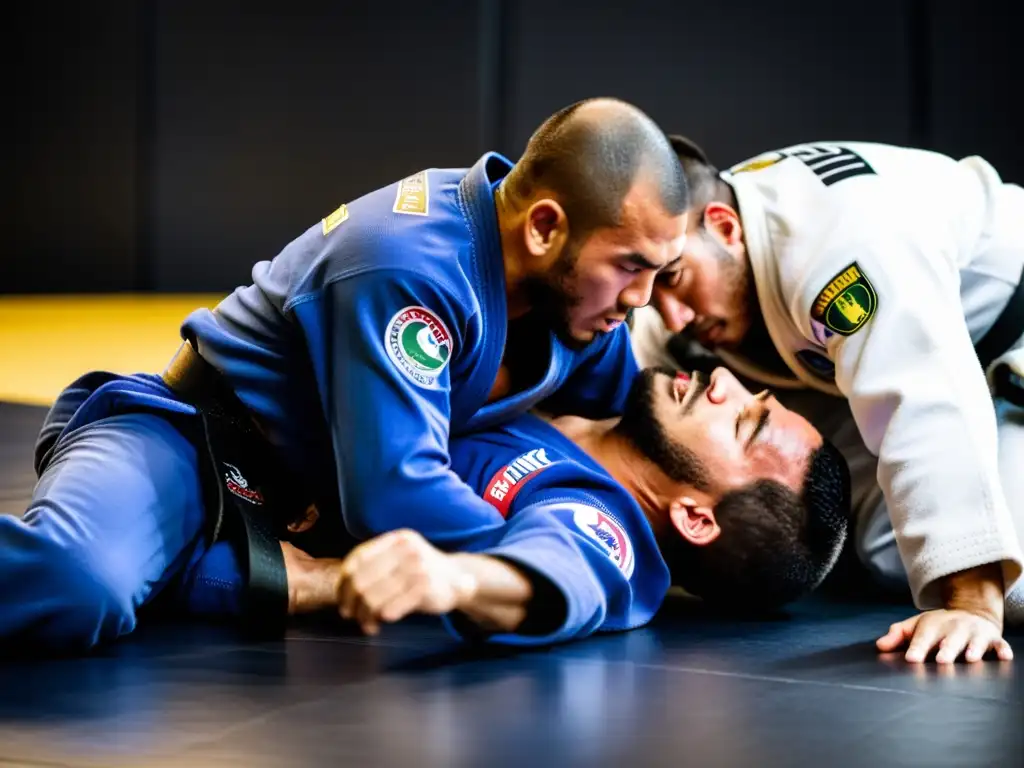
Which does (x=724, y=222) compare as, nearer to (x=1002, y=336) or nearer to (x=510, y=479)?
(x=1002, y=336)

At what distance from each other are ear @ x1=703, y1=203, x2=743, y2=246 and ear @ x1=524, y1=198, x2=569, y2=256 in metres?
0.65

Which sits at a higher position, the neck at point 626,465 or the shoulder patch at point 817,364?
the shoulder patch at point 817,364

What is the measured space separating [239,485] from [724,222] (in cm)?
114

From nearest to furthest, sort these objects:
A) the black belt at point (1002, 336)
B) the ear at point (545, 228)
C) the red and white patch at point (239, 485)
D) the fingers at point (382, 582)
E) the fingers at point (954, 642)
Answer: the fingers at point (382, 582) → the fingers at point (954, 642) → the ear at point (545, 228) → the red and white patch at point (239, 485) → the black belt at point (1002, 336)

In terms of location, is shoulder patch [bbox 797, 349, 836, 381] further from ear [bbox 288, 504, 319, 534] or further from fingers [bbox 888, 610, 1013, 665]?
ear [bbox 288, 504, 319, 534]

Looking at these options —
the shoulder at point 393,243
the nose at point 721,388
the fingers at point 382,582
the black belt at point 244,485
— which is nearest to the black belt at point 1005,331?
the nose at point 721,388

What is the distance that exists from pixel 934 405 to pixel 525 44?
16.0ft

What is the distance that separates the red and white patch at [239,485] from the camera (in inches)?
95.3

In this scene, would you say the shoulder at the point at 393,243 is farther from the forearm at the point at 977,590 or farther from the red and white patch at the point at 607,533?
the forearm at the point at 977,590

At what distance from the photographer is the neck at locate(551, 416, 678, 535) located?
101 inches

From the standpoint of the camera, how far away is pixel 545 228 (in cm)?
233

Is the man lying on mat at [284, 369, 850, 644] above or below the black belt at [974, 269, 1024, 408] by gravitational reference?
below

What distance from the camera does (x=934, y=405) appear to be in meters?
2.30

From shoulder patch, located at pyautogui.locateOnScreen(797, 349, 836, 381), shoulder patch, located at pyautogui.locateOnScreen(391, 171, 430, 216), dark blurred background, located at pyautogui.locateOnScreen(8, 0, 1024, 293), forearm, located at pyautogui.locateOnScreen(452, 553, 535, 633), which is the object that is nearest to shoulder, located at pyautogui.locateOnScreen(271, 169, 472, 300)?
shoulder patch, located at pyautogui.locateOnScreen(391, 171, 430, 216)
